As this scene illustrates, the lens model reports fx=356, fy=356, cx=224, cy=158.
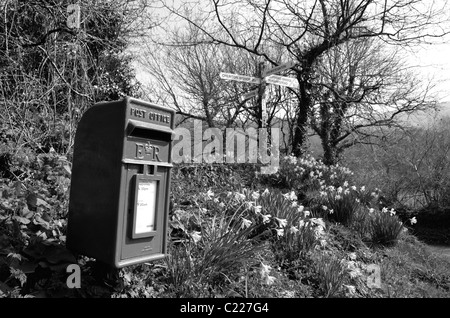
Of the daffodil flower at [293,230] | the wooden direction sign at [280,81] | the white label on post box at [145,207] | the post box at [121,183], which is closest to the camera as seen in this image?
the post box at [121,183]

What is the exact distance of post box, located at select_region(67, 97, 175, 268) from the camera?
2.20m

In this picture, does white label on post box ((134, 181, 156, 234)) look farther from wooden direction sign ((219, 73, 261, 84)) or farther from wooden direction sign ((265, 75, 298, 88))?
wooden direction sign ((265, 75, 298, 88))

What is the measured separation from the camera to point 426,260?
15.1ft

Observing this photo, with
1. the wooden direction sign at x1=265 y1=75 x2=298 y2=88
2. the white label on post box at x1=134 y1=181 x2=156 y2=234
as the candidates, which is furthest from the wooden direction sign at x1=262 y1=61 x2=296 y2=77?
the white label on post box at x1=134 y1=181 x2=156 y2=234

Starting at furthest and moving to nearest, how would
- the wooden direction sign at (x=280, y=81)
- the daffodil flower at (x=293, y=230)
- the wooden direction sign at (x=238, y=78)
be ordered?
the wooden direction sign at (x=280, y=81) → the wooden direction sign at (x=238, y=78) → the daffodil flower at (x=293, y=230)

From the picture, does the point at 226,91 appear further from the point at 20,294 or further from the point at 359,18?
the point at 20,294

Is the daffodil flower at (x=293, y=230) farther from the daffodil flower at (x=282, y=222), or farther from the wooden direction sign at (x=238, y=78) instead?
the wooden direction sign at (x=238, y=78)

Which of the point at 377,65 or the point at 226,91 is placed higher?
the point at 377,65

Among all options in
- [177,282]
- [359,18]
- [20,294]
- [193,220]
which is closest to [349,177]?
[359,18]

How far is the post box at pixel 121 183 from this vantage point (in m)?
2.20

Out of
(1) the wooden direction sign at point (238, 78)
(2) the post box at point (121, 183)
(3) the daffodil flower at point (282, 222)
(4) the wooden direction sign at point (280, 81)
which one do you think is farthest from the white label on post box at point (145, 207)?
(4) the wooden direction sign at point (280, 81)

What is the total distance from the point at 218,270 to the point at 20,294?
1349 millimetres

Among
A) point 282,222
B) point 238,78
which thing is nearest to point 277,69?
point 238,78

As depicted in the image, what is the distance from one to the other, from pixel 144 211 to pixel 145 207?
3 cm
